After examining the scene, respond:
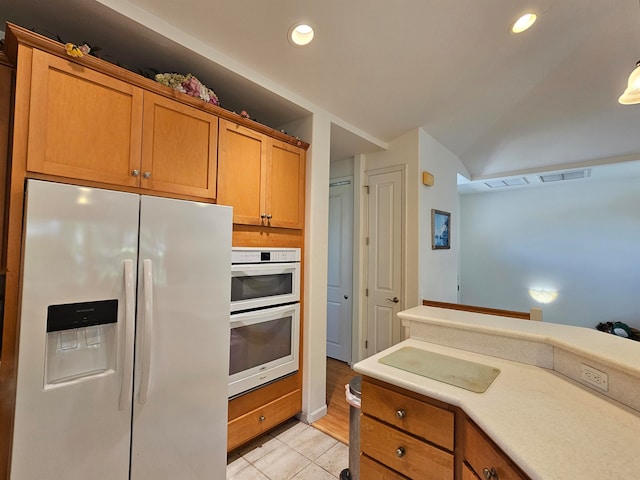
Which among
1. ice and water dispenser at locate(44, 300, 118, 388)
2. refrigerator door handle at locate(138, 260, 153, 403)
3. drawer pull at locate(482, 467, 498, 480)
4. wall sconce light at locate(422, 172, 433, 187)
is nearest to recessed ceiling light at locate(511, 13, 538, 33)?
wall sconce light at locate(422, 172, 433, 187)

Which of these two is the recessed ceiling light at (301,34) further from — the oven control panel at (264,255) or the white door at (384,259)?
the white door at (384,259)

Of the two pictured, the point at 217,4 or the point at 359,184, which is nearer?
the point at 217,4

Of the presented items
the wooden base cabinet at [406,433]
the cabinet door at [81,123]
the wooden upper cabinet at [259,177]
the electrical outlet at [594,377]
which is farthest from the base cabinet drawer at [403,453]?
the cabinet door at [81,123]

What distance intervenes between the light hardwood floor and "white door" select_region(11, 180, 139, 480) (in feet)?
4.72

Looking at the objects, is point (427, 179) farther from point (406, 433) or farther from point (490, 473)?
point (490, 473)

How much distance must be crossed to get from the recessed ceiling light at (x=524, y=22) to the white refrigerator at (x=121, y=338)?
8.37 ft

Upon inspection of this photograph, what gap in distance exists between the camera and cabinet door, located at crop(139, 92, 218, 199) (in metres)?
1.52

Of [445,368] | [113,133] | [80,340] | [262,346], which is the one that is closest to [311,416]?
[262,346]

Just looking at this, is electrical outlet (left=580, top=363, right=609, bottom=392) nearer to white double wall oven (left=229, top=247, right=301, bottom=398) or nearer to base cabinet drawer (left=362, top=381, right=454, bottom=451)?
base cabinet drawer (left=362, top=381, right=454, bottom=451)

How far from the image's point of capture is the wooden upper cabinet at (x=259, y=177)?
187 cm

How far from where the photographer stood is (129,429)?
1275 millimetres

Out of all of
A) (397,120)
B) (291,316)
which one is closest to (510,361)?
(291,316)

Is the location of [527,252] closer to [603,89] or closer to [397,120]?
[603,89]

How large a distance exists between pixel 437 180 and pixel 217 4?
284 centimetres
